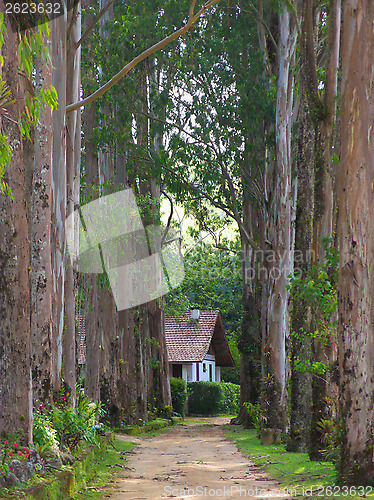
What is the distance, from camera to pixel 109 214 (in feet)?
62.4

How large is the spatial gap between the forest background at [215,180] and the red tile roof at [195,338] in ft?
36.0

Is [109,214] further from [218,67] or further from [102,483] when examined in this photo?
[102,483]

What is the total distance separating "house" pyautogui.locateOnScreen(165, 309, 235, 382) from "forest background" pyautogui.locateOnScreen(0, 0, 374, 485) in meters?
11.0

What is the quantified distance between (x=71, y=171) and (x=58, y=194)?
1.76 meters

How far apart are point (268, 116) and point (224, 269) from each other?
18619 mm

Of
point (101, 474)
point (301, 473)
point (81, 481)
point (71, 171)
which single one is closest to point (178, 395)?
point (71, 171)

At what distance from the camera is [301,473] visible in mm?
9062

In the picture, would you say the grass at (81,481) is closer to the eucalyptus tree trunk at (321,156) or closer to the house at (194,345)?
the eucalyptus tree trunk at (321,156)

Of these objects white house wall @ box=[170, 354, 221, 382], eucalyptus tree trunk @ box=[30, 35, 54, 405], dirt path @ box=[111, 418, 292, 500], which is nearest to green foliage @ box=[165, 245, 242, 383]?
white house wall @ box=[170, 354, 221, 382]

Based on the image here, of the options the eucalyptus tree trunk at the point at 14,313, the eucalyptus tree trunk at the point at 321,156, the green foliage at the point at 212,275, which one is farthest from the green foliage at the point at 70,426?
→ the green foliage at the point at 212,275

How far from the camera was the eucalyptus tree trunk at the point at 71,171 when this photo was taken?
11.5 metres

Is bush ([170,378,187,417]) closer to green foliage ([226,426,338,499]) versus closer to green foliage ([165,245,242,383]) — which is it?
green foliage ([165,245,242,383])

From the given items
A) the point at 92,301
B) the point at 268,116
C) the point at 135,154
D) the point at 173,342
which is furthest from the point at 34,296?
the point at 173,342

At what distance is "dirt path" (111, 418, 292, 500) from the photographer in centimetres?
768
